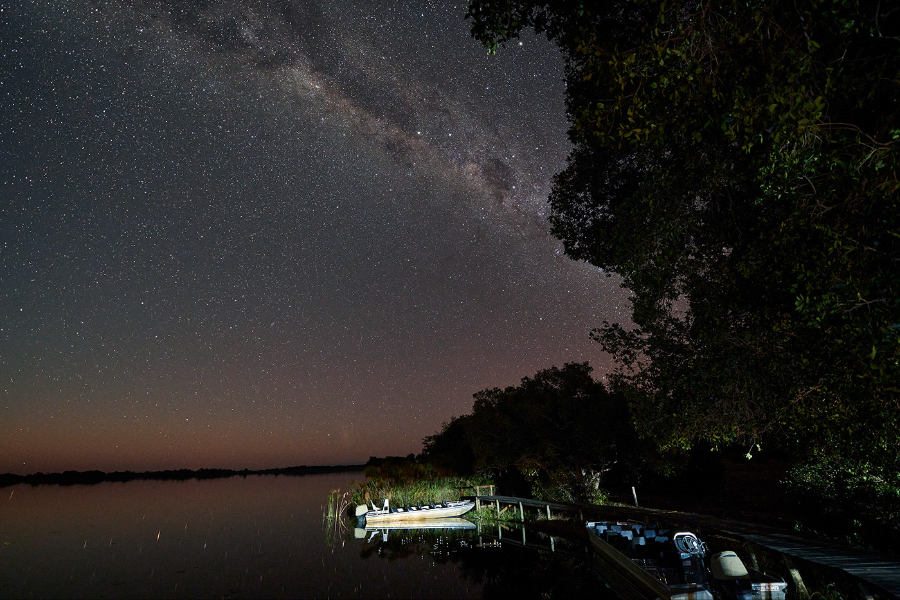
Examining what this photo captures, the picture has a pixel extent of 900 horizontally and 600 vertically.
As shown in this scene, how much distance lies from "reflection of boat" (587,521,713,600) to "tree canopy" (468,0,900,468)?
7.54ft

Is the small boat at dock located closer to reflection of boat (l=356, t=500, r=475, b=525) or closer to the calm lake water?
the calm lake water

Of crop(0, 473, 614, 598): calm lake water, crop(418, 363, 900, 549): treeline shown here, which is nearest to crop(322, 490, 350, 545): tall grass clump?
crop(0, 473, 614, 598): calm lake water

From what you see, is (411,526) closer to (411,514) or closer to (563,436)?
(411,514)

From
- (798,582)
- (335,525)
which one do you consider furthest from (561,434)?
(798,582)

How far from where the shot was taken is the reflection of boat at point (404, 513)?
28405 mm

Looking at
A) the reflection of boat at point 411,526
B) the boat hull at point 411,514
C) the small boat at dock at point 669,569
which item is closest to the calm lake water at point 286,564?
the reflection of boat at point 411,526

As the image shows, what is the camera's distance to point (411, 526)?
28.0 m

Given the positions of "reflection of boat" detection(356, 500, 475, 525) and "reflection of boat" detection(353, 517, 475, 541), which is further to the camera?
"reflection of boat" detection(356, 500, 475, 525)

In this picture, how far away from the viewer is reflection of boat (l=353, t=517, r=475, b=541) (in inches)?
1043

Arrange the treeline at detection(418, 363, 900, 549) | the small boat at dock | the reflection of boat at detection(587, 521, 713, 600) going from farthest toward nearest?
the treeline at detection(418, 363, 900, 549) < the reflection of boat at detection(587, 521, 713, 600) < the small boat at dock

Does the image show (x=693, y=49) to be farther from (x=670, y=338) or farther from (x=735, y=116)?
(x=670, y=338)

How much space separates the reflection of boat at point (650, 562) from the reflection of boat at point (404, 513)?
1431cm

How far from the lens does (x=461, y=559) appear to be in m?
18.9

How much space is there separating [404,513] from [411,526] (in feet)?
2.80
